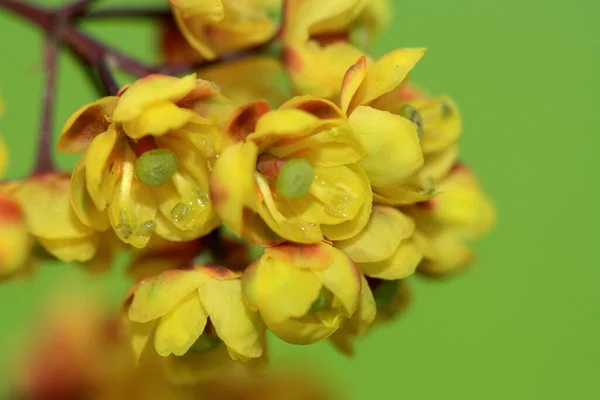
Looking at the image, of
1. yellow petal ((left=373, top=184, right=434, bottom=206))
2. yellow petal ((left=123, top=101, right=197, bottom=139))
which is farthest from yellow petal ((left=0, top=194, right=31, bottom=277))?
yellow petal ((left=373, top=184, right=434, bottom=206))

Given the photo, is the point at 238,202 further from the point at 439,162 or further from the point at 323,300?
the point at 439,162

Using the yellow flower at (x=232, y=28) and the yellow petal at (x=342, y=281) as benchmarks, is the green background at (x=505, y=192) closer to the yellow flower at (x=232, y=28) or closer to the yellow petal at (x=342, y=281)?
the yellow flower at (x=232, y=28)

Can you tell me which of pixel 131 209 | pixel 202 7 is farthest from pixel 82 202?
pixel 202 7

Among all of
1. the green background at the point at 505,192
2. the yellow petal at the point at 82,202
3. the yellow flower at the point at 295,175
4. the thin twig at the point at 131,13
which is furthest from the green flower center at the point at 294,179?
the green background at the point at 505,192

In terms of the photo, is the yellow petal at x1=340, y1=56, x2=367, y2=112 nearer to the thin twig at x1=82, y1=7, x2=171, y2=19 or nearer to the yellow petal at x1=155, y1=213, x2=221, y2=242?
the yellow petal at x1=155, y1=213, x2=221, y2=242

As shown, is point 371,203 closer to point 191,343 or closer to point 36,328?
point 191,343

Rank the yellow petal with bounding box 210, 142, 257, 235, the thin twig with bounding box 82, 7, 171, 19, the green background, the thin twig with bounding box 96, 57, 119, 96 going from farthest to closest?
the green background, the thin twig with bounding box 82, 7, 171, 19, the thin twig with bounding box 96, 57, 119, 96, the yellow petal with bounding box 210, 142, 257, 235
